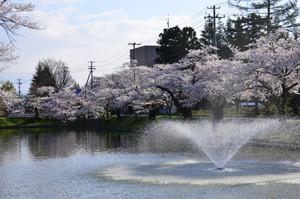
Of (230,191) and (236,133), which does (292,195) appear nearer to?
(230,191)

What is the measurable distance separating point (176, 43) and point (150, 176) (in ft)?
182

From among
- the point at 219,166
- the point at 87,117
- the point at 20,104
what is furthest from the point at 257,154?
the point at 20,104

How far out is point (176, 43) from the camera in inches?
2790

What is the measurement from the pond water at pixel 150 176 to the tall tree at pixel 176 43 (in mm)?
45248

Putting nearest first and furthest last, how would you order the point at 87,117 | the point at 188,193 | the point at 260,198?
the point at 260,198
the point at 188,193
the point at 87,117

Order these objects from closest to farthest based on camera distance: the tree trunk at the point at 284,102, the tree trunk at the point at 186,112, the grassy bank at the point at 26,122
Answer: the tree trunk at the point at 284,102, the tree trunk at the point at 186,112, the grassy bank at the point at 26,122

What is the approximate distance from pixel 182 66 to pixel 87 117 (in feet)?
96.3

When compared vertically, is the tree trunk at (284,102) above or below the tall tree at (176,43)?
below

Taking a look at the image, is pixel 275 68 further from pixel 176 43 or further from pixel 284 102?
pixel 176 43

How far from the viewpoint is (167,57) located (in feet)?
234

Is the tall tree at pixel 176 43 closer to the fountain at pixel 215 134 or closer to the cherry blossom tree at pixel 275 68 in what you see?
the fountain at pixel 215 134

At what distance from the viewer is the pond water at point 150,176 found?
13844mm

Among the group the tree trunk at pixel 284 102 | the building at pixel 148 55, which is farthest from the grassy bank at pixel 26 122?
the tree trunk at pixel 284 102

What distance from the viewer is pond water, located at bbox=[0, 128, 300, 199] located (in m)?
13.8
